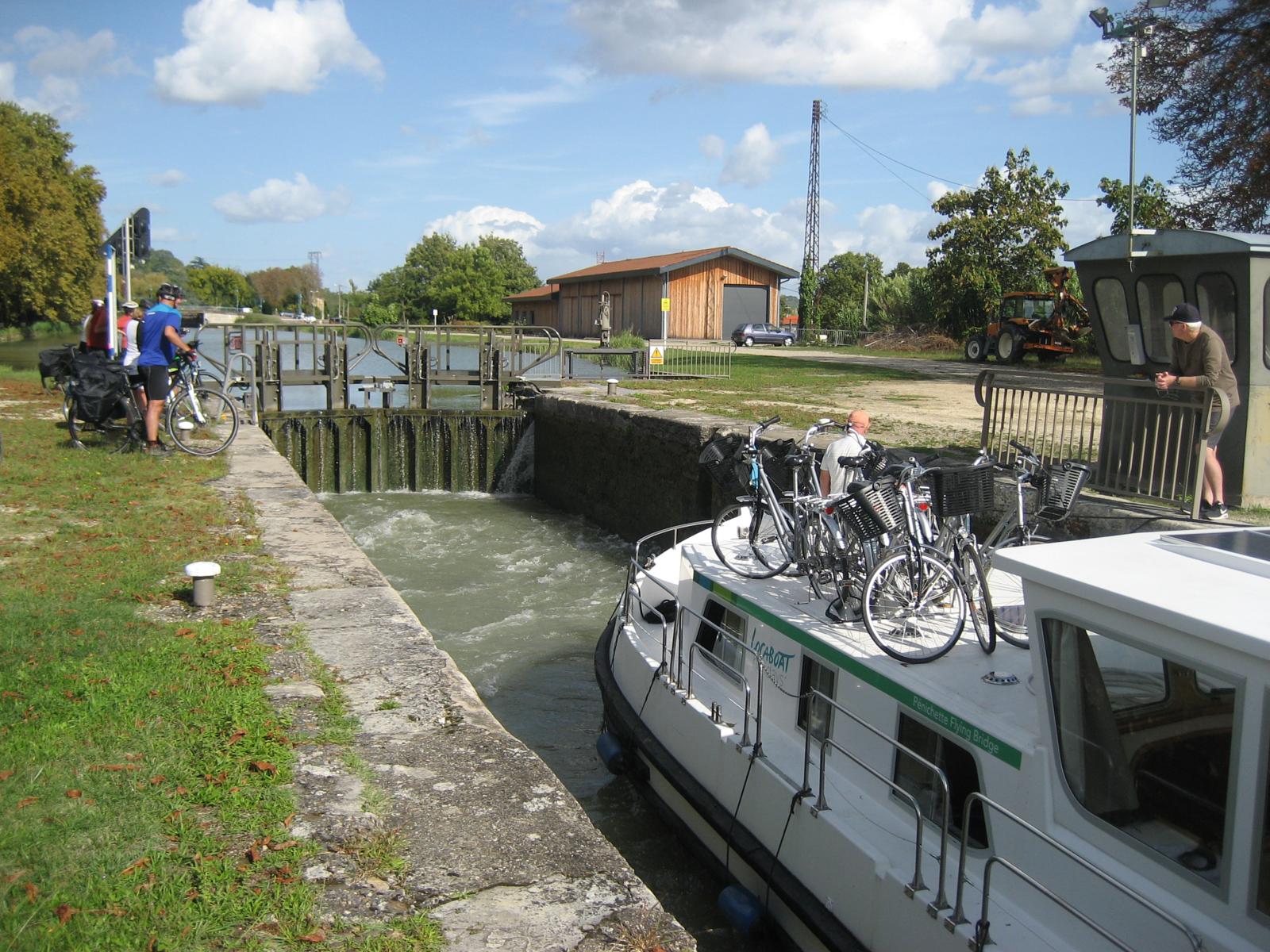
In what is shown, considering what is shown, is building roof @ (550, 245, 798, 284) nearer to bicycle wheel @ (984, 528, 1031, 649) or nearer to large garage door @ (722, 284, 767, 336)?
large garage door @ (722, 284, 767, 336)

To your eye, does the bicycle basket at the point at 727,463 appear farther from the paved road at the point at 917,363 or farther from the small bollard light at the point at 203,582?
the paved road at the point at 917,363

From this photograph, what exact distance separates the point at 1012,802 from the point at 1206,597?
130cm

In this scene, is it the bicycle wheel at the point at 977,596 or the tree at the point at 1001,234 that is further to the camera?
the tree at the point at 1001,234

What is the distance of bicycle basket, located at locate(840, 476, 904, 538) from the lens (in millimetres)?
5625

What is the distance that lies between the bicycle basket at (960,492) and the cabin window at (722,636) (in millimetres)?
1459

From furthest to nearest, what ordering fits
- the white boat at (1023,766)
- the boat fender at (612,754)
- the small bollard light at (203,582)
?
the boat fender at (612,754), the small bollard light at (203,582), the white boat at (1023,766)

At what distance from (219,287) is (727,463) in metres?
169

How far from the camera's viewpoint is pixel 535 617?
11.5 m

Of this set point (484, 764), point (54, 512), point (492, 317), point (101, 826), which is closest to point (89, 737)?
point (101, 826)

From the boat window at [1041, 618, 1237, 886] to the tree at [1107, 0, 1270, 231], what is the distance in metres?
18.1

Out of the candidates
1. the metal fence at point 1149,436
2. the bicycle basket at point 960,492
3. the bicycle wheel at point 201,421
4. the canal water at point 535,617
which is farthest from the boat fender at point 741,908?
the bicycle wheel at point 201,421

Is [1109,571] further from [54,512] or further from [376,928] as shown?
[54,512]

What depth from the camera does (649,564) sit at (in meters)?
7.87

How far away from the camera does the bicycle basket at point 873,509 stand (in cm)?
562
